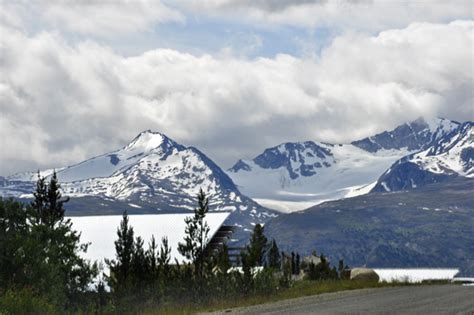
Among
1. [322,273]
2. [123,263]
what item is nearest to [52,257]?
[123,263]

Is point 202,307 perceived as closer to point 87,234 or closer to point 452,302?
point 452,302

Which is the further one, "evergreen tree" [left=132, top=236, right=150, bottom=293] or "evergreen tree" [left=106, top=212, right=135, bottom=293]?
"evergreen tree" [left=132, top=236, right=150, bottom=293]

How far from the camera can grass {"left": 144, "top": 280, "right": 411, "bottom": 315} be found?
35.1 metres

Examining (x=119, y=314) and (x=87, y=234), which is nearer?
(x=119, y=314)

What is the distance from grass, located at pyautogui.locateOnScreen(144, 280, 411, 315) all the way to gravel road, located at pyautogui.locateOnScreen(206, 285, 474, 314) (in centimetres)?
109

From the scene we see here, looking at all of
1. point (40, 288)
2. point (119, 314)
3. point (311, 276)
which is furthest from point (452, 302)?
point (311, 276)

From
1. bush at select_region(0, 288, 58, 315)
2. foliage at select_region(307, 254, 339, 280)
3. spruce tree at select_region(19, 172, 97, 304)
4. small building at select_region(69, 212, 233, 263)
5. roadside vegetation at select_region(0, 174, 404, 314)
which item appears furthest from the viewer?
small building at select_region(69, 212, 233, 263)

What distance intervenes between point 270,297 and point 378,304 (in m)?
7.66

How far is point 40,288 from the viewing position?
120 ft

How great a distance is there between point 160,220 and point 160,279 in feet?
148

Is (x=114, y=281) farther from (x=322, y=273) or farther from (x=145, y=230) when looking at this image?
(x=145, y=230)

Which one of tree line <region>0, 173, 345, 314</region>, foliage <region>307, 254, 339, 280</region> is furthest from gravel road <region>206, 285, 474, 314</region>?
foliage <region>307, 254, 339, 280</region>

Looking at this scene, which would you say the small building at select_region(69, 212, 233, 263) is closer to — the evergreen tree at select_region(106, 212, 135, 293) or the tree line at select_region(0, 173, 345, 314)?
the tree line at select_region(0, 173, 345, 314)

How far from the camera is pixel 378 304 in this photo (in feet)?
114
